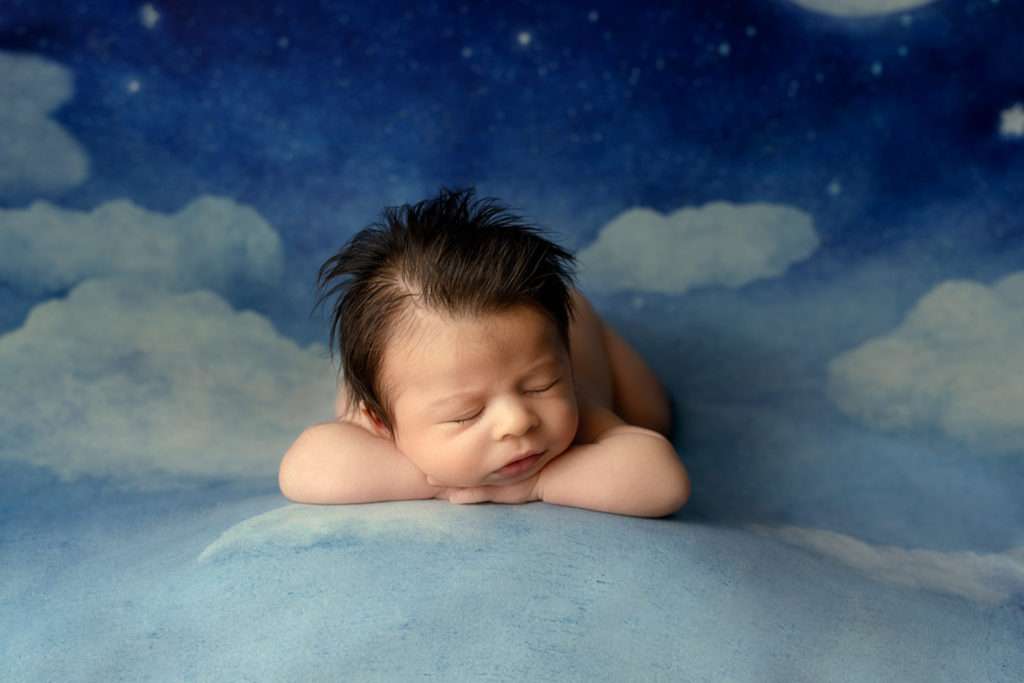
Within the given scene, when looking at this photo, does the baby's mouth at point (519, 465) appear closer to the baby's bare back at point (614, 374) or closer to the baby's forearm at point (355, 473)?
the baby's forearm at point (355, 473)

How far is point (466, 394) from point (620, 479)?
267 millimetres

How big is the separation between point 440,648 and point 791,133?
151cm

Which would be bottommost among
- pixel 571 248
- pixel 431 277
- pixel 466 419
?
pixel 466 419

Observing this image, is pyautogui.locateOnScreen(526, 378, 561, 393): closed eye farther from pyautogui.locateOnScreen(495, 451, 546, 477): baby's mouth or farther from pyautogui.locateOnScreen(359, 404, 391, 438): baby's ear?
pyautogui.locateOnScreen(359, 404, 391, 438): baby's ear

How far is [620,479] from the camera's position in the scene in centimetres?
156

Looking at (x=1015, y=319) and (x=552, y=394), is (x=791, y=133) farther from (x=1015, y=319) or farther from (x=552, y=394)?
(x=552, y=394)

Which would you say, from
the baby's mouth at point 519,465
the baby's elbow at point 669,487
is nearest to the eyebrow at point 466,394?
→ the baby's mouth at point 519,465

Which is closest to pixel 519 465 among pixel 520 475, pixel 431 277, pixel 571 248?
pixel 520 475

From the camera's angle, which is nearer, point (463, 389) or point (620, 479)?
point (463, 389)

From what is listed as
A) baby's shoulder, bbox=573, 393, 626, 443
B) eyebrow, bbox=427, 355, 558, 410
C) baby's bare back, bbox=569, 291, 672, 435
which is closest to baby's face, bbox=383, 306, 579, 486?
eyebrow, bbox=427, 355, 558, 410

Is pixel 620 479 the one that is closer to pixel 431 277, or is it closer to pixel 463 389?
pixel 463 389

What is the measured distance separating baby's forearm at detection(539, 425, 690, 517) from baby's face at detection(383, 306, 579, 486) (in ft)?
0.18

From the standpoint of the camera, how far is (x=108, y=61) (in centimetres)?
229

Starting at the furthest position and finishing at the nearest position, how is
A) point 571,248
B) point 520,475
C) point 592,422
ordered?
point 571,248, point 592,422, point 520,475
